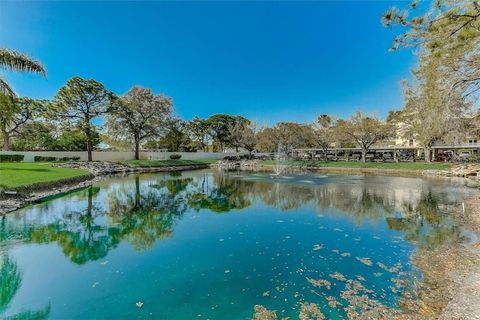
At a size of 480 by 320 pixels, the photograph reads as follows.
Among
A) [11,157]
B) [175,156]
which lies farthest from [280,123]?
[11,157]

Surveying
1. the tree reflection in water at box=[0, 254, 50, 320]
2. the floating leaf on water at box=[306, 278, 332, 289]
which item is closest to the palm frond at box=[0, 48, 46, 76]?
→ the tree reflection in water at box=[0, 254, 50, 320]

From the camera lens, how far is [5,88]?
1101cm

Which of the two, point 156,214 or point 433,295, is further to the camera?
point 156,214

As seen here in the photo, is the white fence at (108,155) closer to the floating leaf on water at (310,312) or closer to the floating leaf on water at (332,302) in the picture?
the floating leaf on water at (310,312)

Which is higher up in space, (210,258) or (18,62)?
(18,62)

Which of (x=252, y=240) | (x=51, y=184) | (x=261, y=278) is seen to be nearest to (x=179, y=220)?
(x=252, y=240)

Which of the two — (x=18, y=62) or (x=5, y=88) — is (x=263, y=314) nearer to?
(x=5, y=88)

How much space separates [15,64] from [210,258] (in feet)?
38.7

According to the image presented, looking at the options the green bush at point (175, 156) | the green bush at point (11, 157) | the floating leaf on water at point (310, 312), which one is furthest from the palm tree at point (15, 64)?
the green bush at point (175, 156)

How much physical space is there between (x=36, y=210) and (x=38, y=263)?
19.7 ft

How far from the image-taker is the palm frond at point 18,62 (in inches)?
427

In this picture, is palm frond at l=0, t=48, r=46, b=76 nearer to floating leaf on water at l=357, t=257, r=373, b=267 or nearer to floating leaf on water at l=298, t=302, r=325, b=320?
floating leaf on water at l=298, t=302, r=325, b=320

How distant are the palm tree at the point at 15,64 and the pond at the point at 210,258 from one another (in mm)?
5137

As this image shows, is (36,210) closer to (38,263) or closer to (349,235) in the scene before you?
(38,263)
